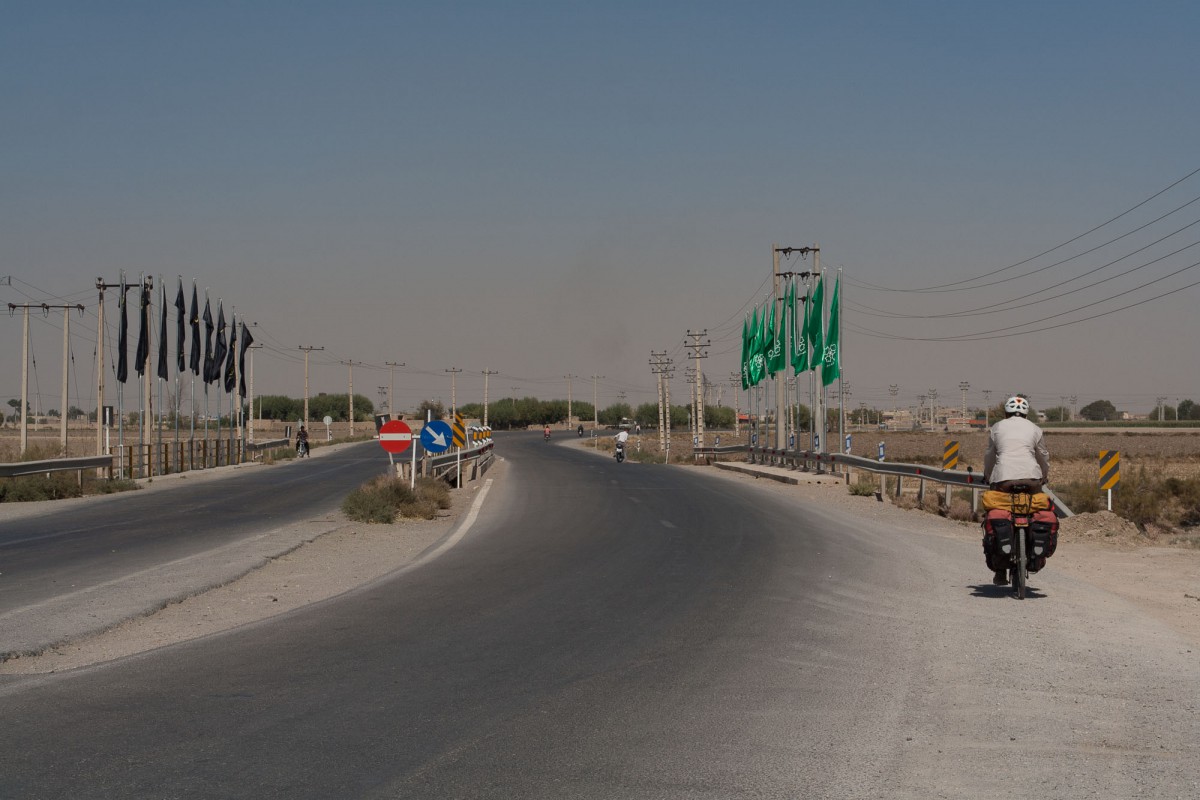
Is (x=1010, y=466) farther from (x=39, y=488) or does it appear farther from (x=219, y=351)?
(x=219, y=351)

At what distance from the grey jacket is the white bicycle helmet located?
7.8 inches

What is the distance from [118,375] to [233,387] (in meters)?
17.7

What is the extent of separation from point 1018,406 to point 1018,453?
2.31 ft

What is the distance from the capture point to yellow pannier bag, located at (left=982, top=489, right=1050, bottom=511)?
11234 mm

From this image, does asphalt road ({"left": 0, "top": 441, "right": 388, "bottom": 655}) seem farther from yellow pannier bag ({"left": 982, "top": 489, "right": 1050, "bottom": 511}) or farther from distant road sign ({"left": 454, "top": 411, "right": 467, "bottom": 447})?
yellow pannier bag ({"left": 982, "top": 489, "right": 1050, "bottom": 511})

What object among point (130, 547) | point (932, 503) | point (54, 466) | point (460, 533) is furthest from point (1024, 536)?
point (54, 466)

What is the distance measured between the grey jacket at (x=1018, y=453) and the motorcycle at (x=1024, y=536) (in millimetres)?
145

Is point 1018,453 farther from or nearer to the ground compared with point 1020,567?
farther from the ground

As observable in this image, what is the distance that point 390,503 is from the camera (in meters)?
22.6

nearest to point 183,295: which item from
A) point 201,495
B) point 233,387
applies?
point 233,387

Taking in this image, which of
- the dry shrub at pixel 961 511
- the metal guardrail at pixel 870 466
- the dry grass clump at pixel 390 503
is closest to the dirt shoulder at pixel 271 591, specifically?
the dry grass clump at pixel 390 503

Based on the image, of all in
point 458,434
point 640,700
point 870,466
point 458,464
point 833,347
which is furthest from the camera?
point 833,347

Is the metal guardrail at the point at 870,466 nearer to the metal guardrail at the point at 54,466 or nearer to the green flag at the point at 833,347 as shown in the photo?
the green flag at the point at 833,347

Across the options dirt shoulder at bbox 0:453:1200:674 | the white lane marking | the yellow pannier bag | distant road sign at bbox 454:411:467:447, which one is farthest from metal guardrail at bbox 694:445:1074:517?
distant road sign at bbox 454:411:467:447
